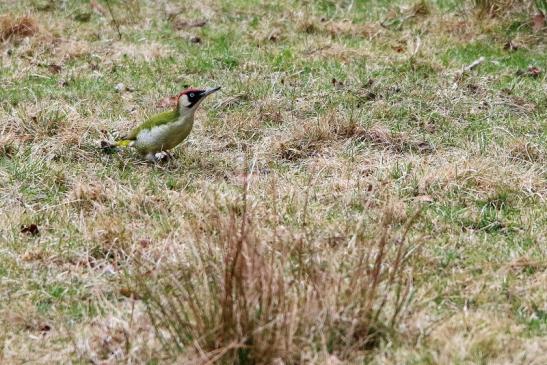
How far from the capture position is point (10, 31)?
30.8ft

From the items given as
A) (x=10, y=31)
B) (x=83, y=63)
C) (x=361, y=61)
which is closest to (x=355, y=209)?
(x=361, y=61)

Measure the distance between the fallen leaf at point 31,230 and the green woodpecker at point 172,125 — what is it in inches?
51.6

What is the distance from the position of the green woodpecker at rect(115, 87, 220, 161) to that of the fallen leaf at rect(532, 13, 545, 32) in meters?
4.34

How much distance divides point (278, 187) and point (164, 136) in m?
0.96

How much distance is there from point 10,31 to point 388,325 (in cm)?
662

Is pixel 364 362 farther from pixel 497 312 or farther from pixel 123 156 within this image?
pixel 123 156

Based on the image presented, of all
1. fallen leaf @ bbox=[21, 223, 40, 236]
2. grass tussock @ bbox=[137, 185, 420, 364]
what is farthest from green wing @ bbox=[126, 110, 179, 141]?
grass tussock @ bbox=[137, 185, 420, 364]

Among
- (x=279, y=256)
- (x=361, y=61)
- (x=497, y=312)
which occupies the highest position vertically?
(x=279, y=256)

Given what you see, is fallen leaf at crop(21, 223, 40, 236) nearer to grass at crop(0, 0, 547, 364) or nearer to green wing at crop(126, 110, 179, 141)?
grass at crop(0, 0, 547, 364)

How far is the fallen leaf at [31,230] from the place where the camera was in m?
5.20

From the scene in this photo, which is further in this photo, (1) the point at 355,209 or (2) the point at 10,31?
(2) the point at 10,31

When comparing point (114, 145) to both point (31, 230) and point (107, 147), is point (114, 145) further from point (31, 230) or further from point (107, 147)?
point (31, 230)

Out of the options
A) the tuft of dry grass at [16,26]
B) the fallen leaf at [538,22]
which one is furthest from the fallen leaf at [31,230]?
the fallen leaf at [538,22]

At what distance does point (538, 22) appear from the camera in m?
9.48
